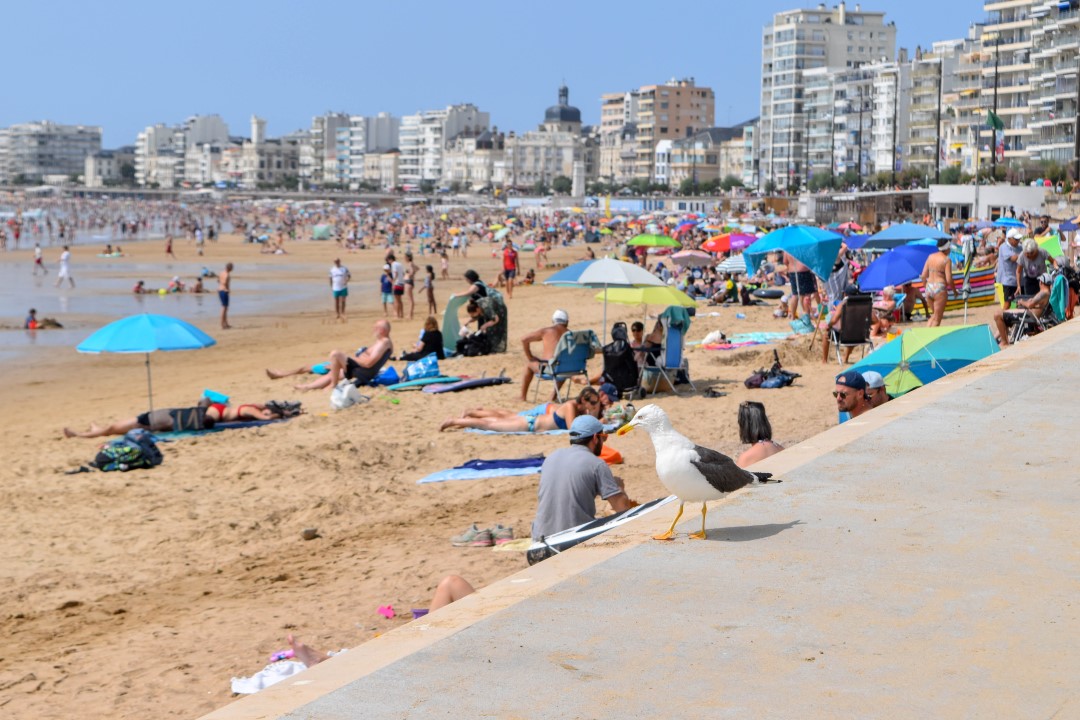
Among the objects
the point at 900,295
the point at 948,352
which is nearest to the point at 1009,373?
the point at 948,352

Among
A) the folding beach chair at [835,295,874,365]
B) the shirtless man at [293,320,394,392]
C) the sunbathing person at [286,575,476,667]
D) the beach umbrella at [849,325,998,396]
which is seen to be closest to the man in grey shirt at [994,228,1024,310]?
the folding beach chair at [835,295,874,365]

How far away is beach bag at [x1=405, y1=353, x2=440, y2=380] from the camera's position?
13391mm

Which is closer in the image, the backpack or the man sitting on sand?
the backpack

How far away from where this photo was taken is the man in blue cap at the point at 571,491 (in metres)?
6.20

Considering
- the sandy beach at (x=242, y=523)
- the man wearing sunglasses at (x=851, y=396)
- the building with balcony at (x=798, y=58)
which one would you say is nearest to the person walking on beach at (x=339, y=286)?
the sandy beach at (x=242, y=523)

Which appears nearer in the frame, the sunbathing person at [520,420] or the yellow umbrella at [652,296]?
the sunbathing person at [520,420]

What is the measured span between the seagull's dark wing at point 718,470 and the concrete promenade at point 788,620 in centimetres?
25

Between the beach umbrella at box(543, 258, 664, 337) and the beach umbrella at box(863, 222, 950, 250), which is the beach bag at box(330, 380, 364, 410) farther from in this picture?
the beach umbrella at box(863, 222, 950, 250)

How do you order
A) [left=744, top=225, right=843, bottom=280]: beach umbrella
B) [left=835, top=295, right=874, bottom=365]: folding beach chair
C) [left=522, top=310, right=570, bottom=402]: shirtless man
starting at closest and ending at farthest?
[left=522, top=310, right=570, bottom=402]: shirtless man < [left=835, top=295, right=874, bottom=365]: folding beach chair < [left=744, top=225, right=843, bottom=280]: beach umbrella

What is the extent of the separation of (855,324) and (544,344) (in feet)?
10.5

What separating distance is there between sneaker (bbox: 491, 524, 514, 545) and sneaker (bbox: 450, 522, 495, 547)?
2 centimetres

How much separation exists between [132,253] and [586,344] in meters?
44.7

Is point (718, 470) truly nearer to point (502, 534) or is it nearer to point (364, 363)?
point (502, 534)

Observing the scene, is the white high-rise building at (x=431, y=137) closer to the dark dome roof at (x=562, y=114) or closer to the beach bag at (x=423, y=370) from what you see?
the dark dome roof at (x=562, y=114)
